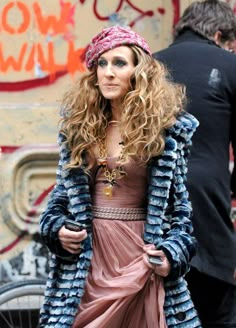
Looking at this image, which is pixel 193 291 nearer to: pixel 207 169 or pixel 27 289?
pixel 207 169

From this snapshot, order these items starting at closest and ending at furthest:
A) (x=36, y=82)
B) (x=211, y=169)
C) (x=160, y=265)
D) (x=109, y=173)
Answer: (x=160, y=265), (x=109, y=173), (x=211, y=169), (x=36, y=82)

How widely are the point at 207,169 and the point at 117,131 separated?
952 millimetres

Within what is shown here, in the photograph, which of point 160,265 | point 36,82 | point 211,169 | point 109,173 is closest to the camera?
point 160,265

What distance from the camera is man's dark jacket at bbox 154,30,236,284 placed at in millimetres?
4676

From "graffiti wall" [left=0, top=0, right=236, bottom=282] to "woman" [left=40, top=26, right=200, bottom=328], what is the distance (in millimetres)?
2387

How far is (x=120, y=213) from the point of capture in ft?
A: 12.4

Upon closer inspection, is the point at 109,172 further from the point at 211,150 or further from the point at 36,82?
the point at 36,82

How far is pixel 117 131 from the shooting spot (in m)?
3.83

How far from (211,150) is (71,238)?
1200 mm

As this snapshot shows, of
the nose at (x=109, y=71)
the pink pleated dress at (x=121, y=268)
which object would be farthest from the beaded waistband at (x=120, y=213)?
the nose at (x=109, y=71)

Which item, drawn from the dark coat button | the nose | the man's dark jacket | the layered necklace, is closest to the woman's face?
the nose

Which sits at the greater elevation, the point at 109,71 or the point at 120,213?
the point at 109,71

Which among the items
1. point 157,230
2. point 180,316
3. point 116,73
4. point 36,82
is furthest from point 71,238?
point 36,82

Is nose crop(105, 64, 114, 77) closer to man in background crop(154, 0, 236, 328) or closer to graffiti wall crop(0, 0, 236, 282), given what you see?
man in background crop(154, 0, 236, 328)
